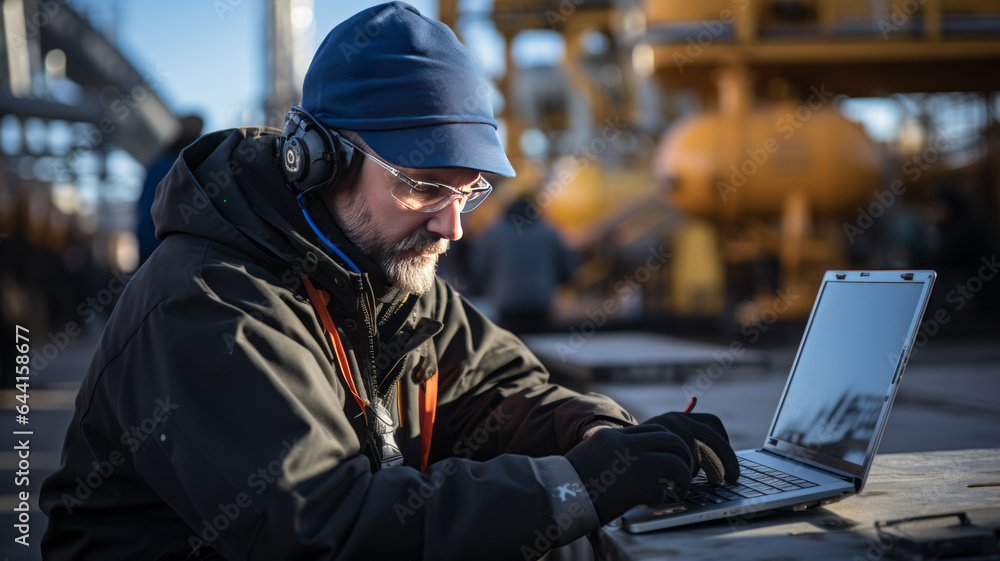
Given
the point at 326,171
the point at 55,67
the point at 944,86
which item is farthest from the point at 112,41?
Answer: the point at 326,171

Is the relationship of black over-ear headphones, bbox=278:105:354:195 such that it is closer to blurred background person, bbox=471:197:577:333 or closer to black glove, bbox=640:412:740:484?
black glove, bbox=640:412:740:484

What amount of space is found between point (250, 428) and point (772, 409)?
2432 mm

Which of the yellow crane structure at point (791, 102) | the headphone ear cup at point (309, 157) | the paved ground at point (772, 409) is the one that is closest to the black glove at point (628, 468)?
the headphone ear cup at point (309, 157)

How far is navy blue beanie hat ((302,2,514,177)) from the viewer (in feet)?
4.81

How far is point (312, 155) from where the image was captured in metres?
1.48

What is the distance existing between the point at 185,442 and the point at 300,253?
39 cm

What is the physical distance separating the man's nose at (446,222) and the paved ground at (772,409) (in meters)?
1.21

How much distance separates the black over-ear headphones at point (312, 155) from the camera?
4.87 ft

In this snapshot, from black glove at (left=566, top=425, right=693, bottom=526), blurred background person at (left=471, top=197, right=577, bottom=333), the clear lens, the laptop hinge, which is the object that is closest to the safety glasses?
the clear lens

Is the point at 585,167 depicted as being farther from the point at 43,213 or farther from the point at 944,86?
the point at 43,213

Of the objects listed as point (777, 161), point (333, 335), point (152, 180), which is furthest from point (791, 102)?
point (333, 335)

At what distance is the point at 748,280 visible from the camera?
30.9 ft

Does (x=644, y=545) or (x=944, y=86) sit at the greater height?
(x=944, y=86)

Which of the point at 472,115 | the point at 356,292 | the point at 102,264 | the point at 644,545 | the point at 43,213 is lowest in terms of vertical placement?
the point at 102,264
